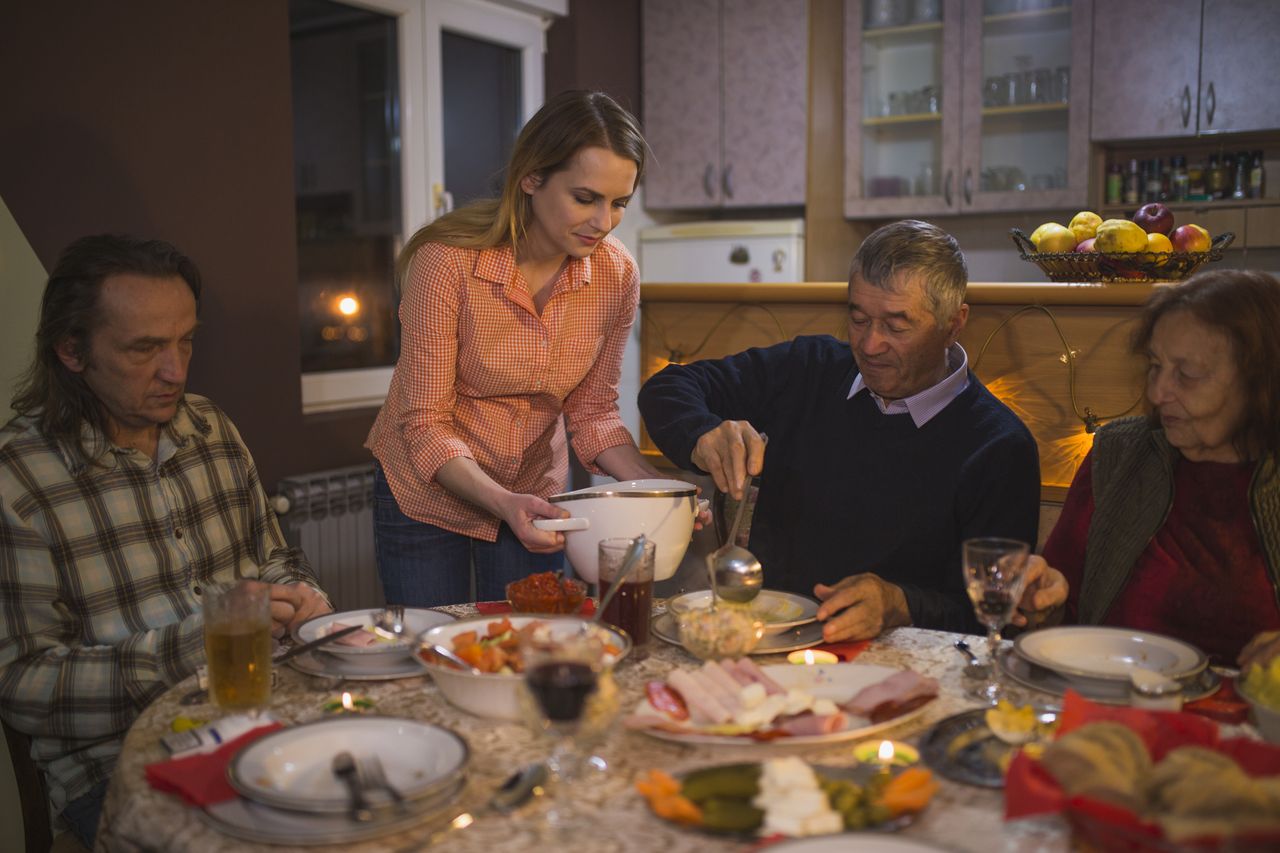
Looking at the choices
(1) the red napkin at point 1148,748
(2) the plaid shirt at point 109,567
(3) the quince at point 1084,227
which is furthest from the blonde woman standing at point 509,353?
(1) the red napkin at point 1148,748

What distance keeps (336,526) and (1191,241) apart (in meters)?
2.41

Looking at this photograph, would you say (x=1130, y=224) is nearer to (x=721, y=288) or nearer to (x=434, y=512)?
(x=721, y=288)

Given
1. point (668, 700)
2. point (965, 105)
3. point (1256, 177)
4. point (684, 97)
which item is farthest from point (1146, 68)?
point (668, 700)

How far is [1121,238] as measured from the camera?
2.35m

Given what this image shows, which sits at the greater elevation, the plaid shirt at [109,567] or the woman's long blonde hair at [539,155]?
the woman's long blonde hair at [539,155]

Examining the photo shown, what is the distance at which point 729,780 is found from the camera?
1044 millimetres

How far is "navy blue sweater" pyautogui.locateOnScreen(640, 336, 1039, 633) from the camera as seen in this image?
1855 millimetres

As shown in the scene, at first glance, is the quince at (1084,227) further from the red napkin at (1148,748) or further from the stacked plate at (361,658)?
the stacked plate at (361,658)

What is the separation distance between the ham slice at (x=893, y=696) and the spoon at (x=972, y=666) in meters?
0.13

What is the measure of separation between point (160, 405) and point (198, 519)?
0.20 meters

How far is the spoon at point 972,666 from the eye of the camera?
1381 millimetres

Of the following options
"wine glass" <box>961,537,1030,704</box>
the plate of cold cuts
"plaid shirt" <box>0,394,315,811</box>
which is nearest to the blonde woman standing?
"plaid shirt" <box>0,394,315,811</box>

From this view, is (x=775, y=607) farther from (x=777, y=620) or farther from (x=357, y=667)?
(x=357, y=667)

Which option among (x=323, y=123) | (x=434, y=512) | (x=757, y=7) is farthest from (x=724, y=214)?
(x=434, y=512)
